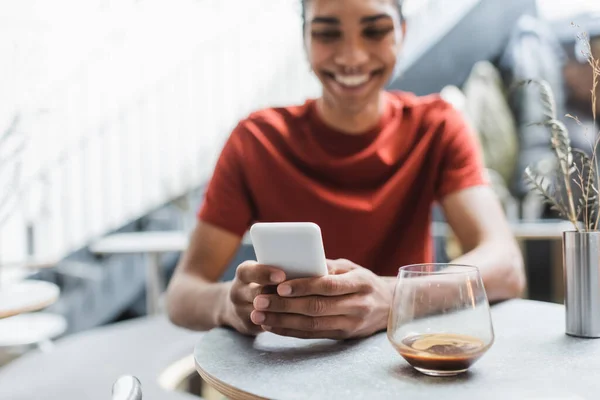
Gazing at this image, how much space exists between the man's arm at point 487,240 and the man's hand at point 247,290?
0.45 m

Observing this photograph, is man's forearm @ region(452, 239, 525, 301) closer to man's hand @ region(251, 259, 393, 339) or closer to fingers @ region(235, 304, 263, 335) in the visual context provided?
man's hand @ region(251, 259, 393, 339)

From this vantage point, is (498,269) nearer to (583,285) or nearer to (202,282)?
(583,285)

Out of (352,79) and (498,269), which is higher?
(352,79)

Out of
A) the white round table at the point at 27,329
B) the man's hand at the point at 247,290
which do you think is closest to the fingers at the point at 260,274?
the man's hand at the point at 247,290

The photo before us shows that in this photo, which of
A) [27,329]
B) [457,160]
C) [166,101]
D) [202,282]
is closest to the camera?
[202,282]

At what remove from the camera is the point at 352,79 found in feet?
4.98

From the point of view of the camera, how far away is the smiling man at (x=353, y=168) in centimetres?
144

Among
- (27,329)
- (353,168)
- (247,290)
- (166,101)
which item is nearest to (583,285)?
(247,290)

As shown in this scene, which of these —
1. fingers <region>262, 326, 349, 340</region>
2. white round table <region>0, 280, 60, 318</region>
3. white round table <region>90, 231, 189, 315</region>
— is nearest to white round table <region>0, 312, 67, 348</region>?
white round table <region>90, 231, 189, 315</region>

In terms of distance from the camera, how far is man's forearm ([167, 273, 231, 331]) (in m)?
1.13

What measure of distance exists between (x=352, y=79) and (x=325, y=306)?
2.63 feet

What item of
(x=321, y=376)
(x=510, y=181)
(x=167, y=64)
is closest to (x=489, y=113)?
(x=510, y=181)

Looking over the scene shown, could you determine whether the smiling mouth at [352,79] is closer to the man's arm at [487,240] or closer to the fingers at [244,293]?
the man's arm at [487,240]

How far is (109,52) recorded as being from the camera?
563 centimetres
